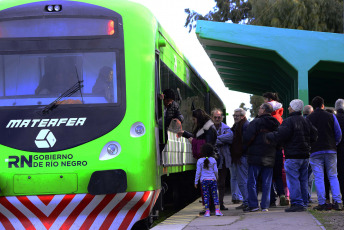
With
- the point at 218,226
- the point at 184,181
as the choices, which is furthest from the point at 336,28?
the point at 218,226

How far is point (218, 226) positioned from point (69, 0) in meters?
3.31

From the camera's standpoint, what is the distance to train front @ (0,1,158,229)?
746 centimetres

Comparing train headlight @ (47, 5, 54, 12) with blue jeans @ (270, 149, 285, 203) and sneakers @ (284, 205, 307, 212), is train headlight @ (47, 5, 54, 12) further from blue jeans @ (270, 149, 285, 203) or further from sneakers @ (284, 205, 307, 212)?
blue jeans @ (270, 149, 285, 203)

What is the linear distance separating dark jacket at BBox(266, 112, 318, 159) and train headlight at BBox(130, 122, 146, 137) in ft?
10.2

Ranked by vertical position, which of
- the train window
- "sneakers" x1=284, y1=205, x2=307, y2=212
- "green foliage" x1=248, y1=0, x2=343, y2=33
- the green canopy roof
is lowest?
"sneakers" x1=284, y1=205, x2=307, y2=212

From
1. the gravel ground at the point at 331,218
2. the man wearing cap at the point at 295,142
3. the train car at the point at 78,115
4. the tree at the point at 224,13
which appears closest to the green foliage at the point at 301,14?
the tree at the point at 224,13

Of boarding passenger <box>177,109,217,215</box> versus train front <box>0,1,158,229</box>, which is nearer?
train front <box>0,1,158,229</box>

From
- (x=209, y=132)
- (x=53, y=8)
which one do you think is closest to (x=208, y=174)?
(x=209, y=132)

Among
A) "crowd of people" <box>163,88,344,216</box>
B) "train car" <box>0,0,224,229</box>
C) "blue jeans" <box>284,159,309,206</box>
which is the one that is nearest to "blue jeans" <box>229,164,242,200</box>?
"crowd of people" <box>163,88,344,216</box>

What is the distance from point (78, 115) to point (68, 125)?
0.56 ft

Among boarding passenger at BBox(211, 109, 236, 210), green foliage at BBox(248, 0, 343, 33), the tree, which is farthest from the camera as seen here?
the tree

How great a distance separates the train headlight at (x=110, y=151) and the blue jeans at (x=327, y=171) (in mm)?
4023

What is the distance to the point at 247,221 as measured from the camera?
29.6 ft

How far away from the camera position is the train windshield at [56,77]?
25.8 feet
